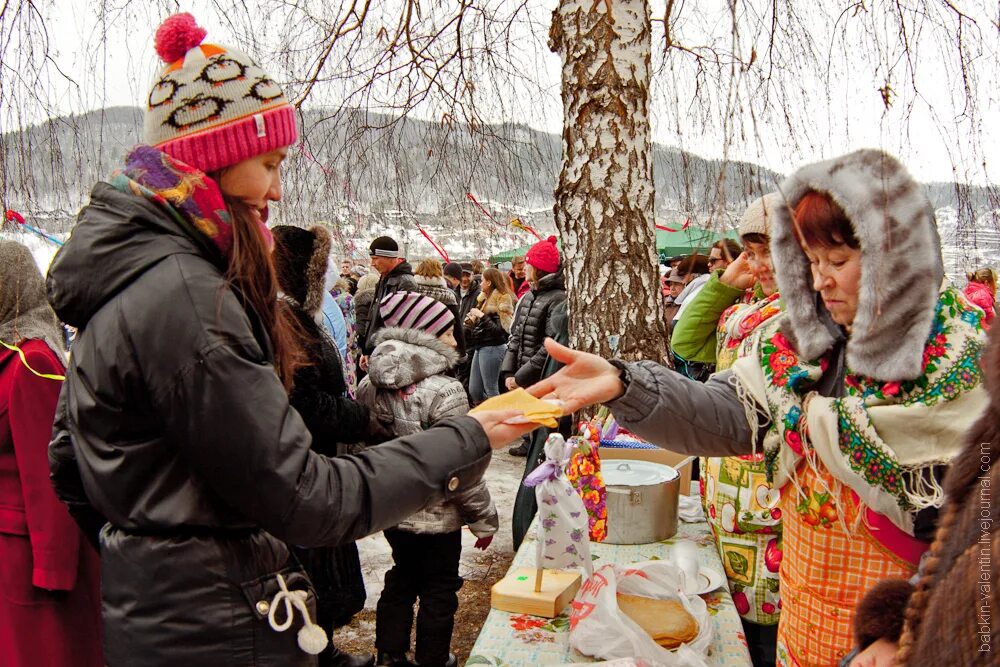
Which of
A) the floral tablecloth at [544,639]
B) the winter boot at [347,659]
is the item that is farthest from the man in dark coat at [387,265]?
the floral tablecloth at [544,639]

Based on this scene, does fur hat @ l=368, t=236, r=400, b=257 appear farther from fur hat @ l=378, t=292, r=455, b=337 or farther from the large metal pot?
the large metal pot

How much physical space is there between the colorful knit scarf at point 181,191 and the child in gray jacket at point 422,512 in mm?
1927

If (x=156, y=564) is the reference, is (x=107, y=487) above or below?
above

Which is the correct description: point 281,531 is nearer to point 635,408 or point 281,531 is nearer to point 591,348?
point 635,408

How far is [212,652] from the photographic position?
1242mm

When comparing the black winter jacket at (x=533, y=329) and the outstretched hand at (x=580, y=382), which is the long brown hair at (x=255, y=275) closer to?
the outstretched hand at (x=580, y=382)

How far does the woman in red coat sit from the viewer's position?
2188mm

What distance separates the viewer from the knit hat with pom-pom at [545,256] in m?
5.09

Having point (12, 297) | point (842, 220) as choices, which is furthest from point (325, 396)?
point (842, 220)

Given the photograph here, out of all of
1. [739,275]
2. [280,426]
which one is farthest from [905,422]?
[739,275]

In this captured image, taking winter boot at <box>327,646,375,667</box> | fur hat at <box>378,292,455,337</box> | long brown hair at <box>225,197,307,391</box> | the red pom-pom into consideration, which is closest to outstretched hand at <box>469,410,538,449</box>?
long brown hair at <box>225,197,307,391</box>

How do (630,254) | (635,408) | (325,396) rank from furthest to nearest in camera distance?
(630,254), (325,396), (635,408)

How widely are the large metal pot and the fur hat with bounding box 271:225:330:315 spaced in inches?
61.3

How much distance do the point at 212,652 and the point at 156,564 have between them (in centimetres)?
19
